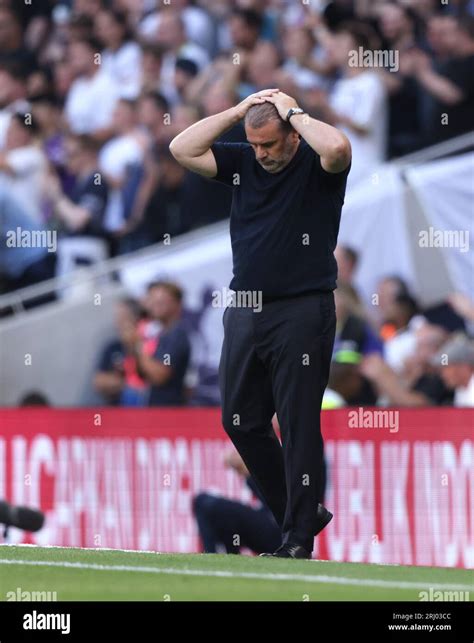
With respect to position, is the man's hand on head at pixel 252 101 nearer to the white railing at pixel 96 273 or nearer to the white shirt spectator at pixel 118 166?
the white railing at pixel 96 273

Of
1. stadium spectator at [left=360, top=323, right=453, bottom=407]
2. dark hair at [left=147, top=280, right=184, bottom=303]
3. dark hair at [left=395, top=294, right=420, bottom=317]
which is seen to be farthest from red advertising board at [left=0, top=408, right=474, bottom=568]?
dark hair at [left=395, top=294, right=420, bottom=317]

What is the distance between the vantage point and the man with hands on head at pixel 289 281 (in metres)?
7.12

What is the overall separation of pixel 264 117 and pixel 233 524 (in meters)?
4.12

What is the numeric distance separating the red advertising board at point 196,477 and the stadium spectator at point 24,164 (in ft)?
11.6

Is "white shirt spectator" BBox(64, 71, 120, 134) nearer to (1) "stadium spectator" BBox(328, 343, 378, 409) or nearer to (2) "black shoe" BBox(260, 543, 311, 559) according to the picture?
(1) "stadium spectator" BBox(328, 343, 378, 409)

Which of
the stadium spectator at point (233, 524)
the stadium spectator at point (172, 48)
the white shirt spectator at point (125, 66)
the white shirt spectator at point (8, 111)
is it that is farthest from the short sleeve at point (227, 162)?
the white shirt spectator at point (8, 111)

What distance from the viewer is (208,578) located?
654cm

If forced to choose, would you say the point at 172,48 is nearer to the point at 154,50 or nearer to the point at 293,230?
the point at 154,50

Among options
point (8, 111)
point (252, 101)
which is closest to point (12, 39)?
point (8, 111)

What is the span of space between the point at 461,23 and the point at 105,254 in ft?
12.8

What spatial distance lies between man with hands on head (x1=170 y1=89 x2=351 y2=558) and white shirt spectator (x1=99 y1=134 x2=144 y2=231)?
7161 millimetres
